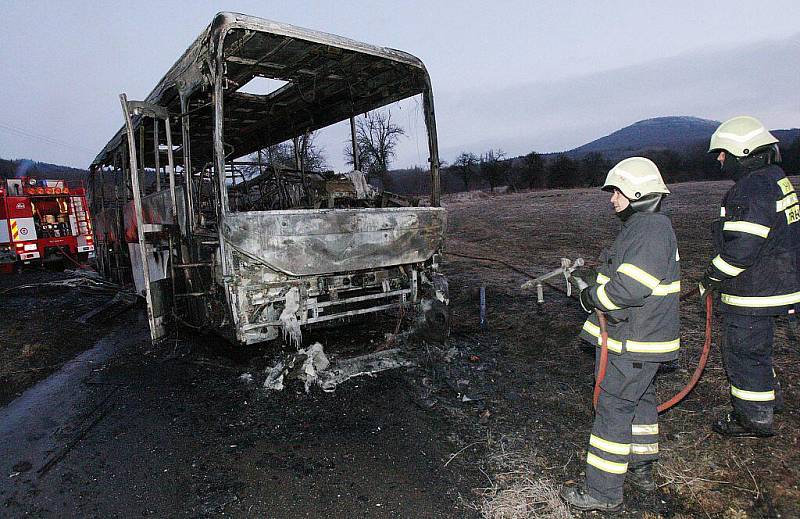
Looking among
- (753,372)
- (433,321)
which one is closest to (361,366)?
(433,321)

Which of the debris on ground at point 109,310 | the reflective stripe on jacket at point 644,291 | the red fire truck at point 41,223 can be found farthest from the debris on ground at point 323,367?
the red fire truck at point 41,223

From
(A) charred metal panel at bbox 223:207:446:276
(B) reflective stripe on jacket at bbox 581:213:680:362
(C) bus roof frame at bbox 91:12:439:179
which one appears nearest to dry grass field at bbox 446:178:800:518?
(B) reflective stripe on jacket at bbox 581:213:680:362

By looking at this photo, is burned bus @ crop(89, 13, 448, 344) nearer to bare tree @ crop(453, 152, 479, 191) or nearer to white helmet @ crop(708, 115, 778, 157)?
white helmet @ crop(708, 115, 778, 157)

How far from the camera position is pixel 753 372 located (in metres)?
2.81

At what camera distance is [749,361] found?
283 centimetres

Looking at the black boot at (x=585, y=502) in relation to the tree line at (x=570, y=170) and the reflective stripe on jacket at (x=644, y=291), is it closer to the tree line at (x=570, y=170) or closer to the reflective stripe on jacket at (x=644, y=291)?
the reflective stripe on jacket at (x=644, y=291)

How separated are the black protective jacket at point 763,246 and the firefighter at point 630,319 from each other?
764 mm

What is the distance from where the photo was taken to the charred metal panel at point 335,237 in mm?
3639

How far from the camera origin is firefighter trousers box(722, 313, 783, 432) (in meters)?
2.76

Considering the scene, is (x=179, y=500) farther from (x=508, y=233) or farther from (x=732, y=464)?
(x=508, y=233)

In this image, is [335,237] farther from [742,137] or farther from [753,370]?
[753,370]

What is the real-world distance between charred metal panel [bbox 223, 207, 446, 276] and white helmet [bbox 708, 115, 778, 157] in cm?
251

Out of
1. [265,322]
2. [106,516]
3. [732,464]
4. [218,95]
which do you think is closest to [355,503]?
[106,516]

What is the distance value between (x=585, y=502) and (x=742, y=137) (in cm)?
248
